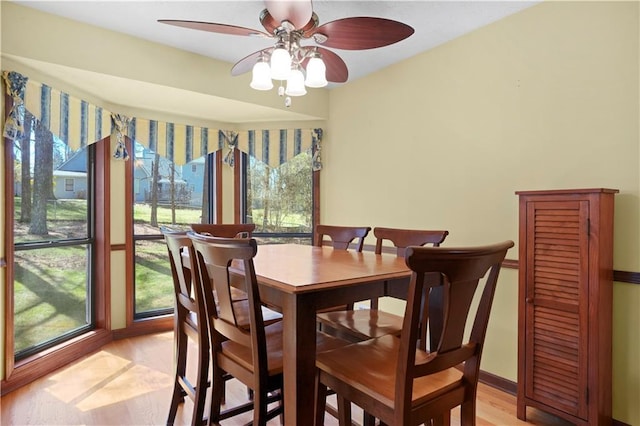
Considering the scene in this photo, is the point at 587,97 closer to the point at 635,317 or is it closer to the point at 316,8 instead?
the point at 635,317

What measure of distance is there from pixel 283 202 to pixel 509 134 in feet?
7.75

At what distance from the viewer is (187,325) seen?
193 centimetres

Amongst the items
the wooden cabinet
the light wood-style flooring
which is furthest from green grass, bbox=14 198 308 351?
the wooden cabinet

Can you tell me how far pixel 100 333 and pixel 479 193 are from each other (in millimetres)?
3266

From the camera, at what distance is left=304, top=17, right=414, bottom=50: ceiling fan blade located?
1.67 meters

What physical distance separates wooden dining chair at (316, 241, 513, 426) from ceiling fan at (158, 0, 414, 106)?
114 centimetres

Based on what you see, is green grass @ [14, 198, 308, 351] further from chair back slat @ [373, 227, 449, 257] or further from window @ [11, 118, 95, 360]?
chair back slat @ [373, 227, 449, 257]

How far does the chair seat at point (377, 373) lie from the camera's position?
1156mm

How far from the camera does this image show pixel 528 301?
2068 mm

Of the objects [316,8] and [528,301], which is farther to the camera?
[316,8]

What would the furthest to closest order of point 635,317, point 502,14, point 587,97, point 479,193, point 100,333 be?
point 100,333
point 479,193
point 502,14
point 587,97
point 635,317

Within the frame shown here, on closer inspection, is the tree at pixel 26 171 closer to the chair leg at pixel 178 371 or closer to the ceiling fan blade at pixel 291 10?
the chair leg at pixel 178 371

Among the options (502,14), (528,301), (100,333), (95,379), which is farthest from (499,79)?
(100,333)

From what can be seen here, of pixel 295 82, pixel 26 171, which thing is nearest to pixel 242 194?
pixel 26 171
